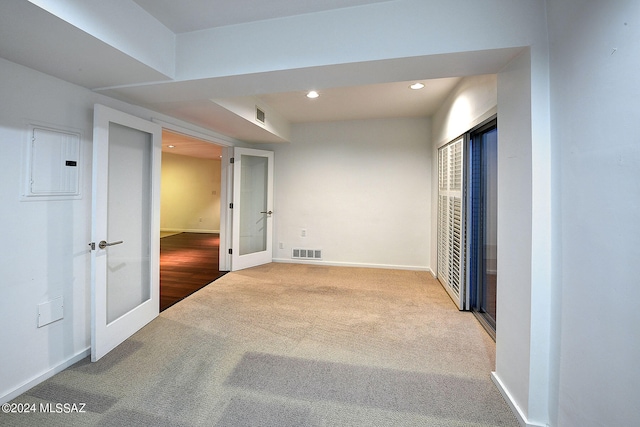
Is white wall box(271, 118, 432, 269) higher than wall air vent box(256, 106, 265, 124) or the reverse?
the reverse

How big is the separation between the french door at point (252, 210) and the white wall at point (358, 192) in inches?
9.0

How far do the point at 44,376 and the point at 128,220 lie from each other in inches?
49.9

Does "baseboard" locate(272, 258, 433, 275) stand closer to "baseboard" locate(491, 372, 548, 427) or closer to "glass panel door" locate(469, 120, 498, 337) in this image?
"glass panel door" locate(469, 120, 498, 337)

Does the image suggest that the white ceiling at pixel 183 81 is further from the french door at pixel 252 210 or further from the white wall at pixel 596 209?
the french door at pixel 252 210

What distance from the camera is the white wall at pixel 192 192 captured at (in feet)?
29.9

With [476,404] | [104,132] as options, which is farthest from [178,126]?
[476,404]

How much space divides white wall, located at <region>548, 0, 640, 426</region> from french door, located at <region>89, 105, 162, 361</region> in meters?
2.95

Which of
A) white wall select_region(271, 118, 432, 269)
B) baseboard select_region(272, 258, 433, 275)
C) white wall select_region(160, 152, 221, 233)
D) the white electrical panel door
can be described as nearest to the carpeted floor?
the white electrical panel door

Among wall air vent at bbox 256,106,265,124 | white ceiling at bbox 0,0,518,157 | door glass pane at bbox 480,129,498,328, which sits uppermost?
wall air vent at bbox 256,106,265,124

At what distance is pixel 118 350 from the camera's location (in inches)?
91.9

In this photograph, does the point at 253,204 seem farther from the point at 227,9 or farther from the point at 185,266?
the point at 227,9

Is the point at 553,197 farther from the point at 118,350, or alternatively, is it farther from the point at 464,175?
the point at 118,350

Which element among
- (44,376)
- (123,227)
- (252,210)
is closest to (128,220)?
(123,227)

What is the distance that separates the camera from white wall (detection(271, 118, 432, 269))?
15.6ft
